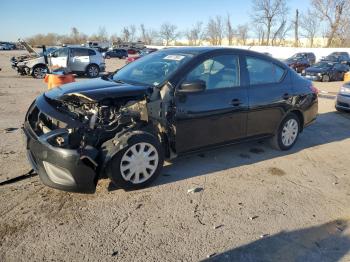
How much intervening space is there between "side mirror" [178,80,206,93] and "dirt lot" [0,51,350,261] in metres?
1.17

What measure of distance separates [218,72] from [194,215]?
2106 mm

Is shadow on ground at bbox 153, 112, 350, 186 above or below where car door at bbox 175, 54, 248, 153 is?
below

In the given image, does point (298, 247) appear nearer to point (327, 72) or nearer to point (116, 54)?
point (327, 72)

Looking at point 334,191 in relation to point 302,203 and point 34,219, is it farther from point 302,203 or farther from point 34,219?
point 34,219

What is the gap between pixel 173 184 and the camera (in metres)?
4.43

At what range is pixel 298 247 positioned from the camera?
3.22m

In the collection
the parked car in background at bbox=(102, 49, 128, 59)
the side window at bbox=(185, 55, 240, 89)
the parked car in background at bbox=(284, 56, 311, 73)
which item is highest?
the side window at bbox=(185, 55, 240, 89)

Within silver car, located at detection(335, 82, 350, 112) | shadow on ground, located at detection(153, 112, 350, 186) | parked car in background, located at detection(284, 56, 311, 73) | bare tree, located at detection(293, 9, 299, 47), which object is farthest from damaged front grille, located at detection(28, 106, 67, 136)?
bare tree, located at detection(293, 9, 299, 47)

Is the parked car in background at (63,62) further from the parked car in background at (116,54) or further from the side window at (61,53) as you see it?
the parked car in background at (116,54)

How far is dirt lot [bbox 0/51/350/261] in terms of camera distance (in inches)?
122

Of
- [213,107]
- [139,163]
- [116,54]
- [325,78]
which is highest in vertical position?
[213,107]

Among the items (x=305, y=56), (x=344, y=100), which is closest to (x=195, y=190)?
(x=344, y=100)

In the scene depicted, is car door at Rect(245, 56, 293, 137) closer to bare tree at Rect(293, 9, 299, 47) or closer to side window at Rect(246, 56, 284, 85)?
side window at Rect(246, 56, 284, 85)

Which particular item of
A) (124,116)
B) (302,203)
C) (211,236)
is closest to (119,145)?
(124,116)
